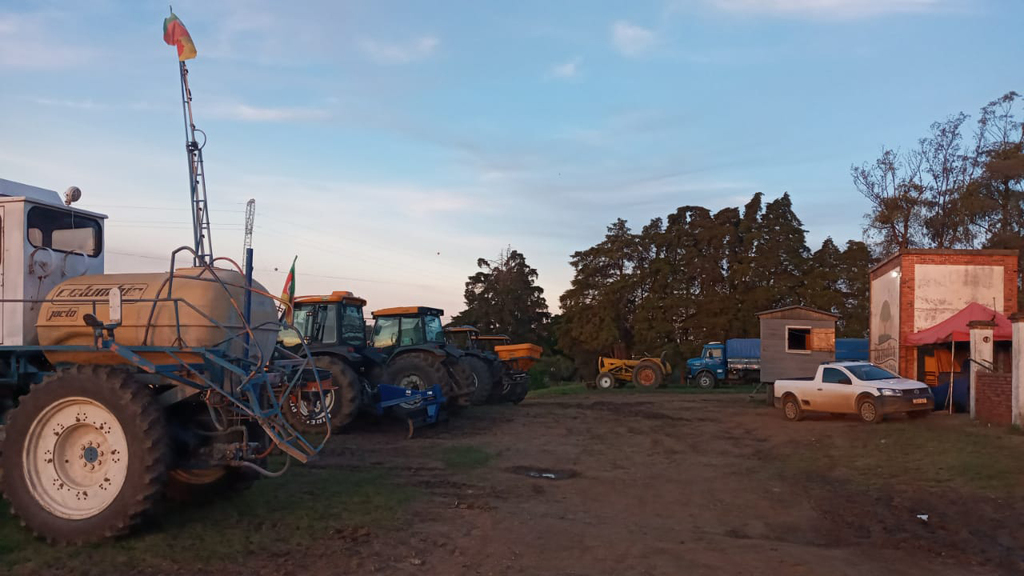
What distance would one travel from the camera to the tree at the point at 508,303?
187 ft

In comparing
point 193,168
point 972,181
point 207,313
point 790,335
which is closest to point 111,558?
point 207,313

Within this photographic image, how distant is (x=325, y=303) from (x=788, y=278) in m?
33.1

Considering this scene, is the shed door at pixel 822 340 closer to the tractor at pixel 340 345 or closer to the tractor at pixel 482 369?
the tractor at pixel 482 369

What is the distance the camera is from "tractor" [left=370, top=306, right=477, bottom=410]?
16.6 m

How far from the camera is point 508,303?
187 feet

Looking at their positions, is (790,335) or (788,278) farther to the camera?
(788,278)

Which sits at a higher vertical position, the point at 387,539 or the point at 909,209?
the point at 909,209

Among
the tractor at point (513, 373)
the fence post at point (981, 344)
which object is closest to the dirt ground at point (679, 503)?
the fence post at point (981, 344)

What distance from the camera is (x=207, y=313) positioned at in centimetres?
720

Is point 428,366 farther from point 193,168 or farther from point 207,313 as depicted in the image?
point 207,313

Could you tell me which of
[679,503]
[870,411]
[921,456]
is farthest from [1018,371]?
[679,503]

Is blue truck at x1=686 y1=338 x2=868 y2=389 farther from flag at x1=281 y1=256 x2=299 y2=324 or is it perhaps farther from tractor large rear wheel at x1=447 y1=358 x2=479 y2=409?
flag at x1=281 y1=256 x2=299 y2=324

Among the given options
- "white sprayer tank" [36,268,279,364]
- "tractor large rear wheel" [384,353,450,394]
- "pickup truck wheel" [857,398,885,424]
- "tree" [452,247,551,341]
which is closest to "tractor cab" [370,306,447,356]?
"tractor large rear wheel" [384,353,450,394]

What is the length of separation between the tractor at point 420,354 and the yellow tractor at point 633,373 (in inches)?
741
